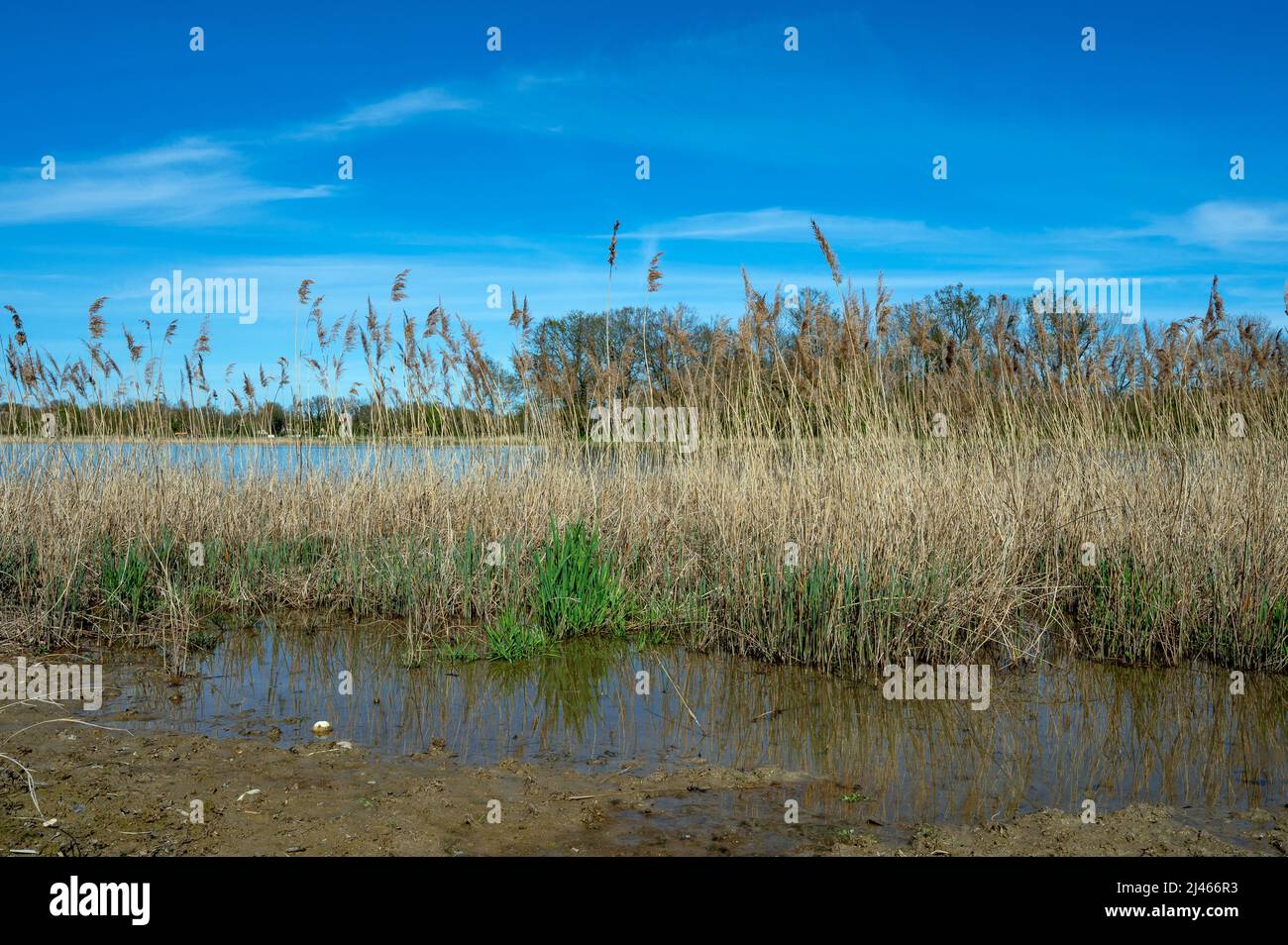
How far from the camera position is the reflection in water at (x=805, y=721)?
383cm

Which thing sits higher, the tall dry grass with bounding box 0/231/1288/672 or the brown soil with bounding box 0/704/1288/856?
the tall dry grass with bounding box 0/231/1288/672

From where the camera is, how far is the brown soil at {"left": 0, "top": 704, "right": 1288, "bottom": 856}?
315 centimetres

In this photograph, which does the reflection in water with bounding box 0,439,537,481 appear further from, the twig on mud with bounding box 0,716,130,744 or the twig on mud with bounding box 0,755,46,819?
the twig on mud with bounding box 0,755,46,819

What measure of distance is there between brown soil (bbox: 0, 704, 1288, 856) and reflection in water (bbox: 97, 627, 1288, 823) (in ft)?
0.62

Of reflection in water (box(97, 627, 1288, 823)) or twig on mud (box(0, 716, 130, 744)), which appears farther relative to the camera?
twig on mud (box(0, 716, 130, 744))

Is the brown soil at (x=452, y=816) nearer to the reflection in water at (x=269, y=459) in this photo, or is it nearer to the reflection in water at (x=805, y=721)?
the reflection in water at (x=805, y=721)

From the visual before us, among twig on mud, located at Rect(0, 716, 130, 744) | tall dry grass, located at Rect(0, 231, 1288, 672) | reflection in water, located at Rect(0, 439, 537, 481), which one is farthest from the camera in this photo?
reflection in water, located at Rect(0, 439, 537, 481)

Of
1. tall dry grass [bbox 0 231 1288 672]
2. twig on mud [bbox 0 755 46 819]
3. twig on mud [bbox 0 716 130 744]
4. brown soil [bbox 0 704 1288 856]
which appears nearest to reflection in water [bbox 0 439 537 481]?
tall dry grass [bbox 0 231 1288 672]

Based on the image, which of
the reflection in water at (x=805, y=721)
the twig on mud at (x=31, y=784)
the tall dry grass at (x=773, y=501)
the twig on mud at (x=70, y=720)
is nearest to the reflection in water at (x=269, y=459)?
the tall dry grass at (x=773, y=501)

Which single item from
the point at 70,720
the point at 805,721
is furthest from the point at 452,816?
the point at 70,720

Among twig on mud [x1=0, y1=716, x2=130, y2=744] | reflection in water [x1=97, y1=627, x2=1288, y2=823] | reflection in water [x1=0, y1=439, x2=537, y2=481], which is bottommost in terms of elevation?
reflection in water [x1=97, y1=627, x2=1288, y2=823]

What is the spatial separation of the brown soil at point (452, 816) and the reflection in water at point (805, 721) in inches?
7.4
